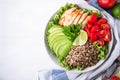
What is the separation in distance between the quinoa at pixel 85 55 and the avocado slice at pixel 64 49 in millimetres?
21

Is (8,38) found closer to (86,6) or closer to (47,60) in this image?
(47,60)

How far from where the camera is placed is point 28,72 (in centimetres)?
164

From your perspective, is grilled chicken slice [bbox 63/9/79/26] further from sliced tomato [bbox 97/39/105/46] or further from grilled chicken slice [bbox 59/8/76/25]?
sliced tomato [bbox 97/39/105/46]

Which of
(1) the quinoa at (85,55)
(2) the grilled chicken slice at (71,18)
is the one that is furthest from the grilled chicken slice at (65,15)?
(1) the quinoa at (85,55)

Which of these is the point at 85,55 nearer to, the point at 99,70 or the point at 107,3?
the point at 99,70

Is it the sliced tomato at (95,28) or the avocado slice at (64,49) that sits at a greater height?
the sliced tomato at (95,28)

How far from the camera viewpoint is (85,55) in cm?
140

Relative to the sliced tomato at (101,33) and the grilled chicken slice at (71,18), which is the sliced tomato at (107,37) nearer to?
the sliced tomato at (101,33)

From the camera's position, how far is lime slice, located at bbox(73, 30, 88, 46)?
141cm

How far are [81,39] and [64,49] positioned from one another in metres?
0.07

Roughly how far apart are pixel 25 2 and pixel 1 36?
0.17 m

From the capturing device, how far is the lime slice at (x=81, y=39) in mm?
1406

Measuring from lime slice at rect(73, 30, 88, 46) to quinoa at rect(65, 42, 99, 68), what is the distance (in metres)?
0.01

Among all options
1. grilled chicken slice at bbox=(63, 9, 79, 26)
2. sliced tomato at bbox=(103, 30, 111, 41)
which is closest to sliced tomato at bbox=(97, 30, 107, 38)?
sliced tomato at bbox=(103, 30, 111, 41)
